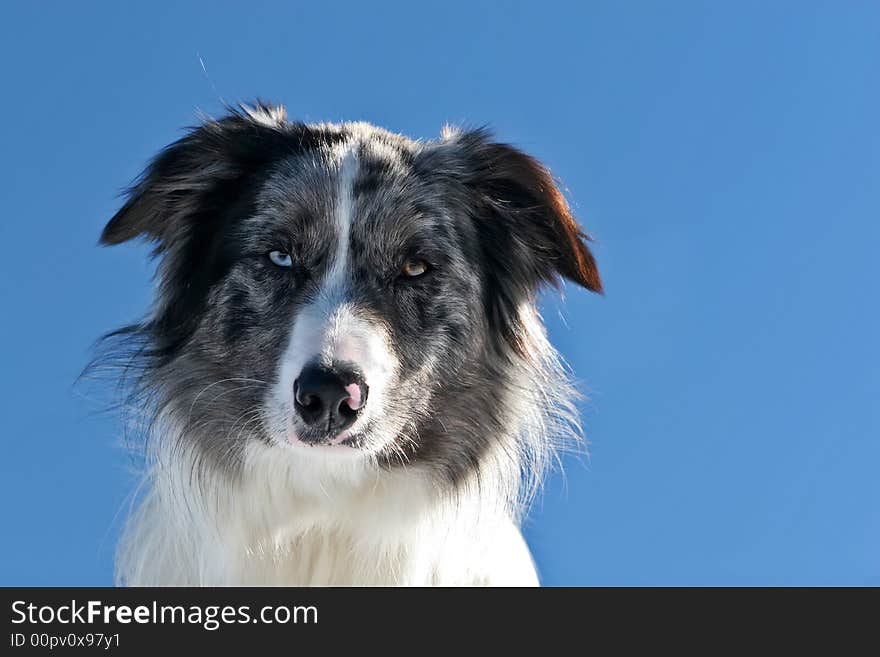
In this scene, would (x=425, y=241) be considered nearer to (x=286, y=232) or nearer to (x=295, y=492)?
(x=286, y=232)

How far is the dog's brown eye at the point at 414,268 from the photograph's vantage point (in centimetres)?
688

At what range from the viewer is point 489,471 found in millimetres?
7180

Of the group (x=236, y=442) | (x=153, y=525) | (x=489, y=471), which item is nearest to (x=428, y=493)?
(x=489, y=471)

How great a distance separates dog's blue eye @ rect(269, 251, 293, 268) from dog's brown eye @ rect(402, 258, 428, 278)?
58 centimetres

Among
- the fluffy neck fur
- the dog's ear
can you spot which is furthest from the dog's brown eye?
the fluffy neck fur

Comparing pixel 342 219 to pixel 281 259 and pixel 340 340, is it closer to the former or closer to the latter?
pixel 281 259

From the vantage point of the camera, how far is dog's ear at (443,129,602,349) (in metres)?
7.41

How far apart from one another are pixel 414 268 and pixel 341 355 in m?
Answer: 0.93

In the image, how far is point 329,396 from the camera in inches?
240

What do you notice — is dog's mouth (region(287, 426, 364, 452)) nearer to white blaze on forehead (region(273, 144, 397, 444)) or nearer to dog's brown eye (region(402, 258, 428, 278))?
white blaze on forehead (region(273, 144, 397, 444))

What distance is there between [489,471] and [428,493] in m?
0.42

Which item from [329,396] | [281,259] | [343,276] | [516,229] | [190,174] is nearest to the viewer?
[329,396]

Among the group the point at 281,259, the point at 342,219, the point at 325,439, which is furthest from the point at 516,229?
the point at 325,439

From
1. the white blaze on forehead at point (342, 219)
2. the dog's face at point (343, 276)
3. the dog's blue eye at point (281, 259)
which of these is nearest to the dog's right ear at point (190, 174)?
the dog's face at point (343, 276)
